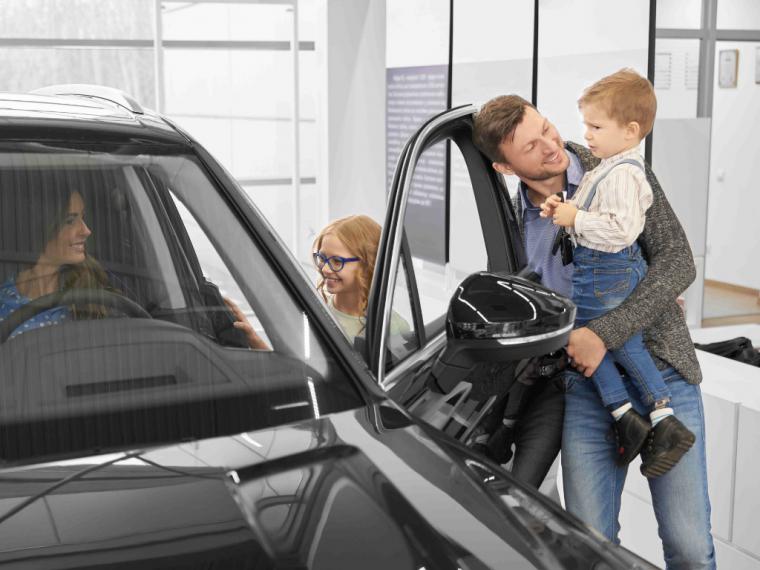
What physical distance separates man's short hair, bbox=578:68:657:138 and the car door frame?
29cm

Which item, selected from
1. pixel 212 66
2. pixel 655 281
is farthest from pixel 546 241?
pixel 212 66

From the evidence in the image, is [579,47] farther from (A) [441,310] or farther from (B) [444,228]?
(A) [441,310]

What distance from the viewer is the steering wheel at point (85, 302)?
1462mm

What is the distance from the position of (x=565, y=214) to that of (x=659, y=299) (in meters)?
0.27

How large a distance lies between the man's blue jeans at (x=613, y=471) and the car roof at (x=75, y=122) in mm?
1114

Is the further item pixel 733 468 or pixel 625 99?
pixel 733 468

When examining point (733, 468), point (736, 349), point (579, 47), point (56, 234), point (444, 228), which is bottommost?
point (733, 468)

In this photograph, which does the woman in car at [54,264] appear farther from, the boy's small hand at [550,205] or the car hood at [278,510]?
the boy's small hand at [550,205]

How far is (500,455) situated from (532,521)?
0.98m

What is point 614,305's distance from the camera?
2.23 meters

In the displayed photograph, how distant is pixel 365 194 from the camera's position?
797 cm

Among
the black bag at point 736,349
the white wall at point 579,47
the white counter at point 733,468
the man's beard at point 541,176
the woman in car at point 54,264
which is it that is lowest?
the white counter at point 733,468

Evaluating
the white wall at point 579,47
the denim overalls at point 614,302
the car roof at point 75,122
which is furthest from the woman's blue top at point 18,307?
the white wall at point 579,47

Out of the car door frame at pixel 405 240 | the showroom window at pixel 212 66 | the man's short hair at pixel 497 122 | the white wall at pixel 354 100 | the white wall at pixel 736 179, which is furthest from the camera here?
the white wall at pixel 736 179
